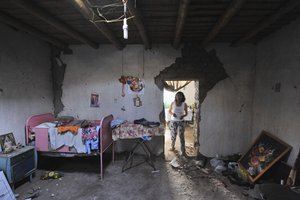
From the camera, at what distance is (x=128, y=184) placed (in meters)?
2.92

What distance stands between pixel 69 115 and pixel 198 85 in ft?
9.60

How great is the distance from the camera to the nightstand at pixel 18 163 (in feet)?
8.15

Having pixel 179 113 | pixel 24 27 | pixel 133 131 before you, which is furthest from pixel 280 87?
pixel 24 27

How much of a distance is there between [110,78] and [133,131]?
1.36 m

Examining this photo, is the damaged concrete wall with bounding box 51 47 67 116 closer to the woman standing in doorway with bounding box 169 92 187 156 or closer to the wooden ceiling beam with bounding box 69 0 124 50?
the wooden ceiling beam with bounding box 69 0 124 50

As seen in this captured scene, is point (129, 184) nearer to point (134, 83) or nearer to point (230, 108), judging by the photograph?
point (134, 83)

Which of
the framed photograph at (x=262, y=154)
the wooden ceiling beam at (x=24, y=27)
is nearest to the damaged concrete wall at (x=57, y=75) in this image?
the wooden ceiling beam at (x=24, y=27)

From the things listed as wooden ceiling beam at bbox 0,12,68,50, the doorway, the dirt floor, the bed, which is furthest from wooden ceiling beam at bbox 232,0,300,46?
A: wooden ceiling beam at bbox 0,12,68,50

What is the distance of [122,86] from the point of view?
4.00 meters

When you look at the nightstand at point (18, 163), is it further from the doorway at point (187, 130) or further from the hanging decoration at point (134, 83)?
the doorway at point (187, 130)

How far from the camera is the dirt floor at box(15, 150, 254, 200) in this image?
2.61 meters

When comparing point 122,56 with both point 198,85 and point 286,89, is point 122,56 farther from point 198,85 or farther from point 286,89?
point 286,89

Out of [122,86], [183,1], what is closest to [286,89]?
[183,1]

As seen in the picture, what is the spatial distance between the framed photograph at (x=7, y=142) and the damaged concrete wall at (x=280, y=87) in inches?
164
